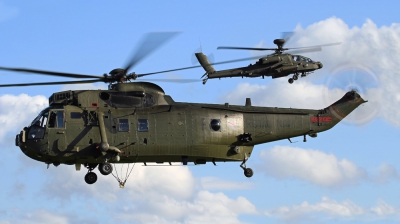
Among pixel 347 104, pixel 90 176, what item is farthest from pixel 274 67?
pixel 90 176

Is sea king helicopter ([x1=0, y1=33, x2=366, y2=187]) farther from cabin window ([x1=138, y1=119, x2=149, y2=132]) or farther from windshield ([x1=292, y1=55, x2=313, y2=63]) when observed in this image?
windshield ([x1=292, y1=55, x2=313, y2=63])

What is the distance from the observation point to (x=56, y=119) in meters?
34.3

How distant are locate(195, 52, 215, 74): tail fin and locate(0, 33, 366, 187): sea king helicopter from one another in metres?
13.6

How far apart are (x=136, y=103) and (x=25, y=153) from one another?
580cm

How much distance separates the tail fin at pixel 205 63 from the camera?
168 feet

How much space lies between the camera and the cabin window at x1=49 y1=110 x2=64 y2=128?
3419 centimetres

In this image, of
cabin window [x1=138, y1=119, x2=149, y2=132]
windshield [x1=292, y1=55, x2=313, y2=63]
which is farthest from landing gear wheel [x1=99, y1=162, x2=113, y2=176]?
windshield [x1=292, y1=55, x2=313, y2=63]

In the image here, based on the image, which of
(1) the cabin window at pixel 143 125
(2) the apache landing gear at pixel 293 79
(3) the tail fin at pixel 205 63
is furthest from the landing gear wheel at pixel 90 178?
(2) the apache landing gear at pixel 293 79

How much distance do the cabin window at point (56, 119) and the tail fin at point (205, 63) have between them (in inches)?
720

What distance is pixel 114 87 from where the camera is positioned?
35719mm

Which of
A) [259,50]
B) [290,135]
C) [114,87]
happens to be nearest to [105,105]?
[114,87]

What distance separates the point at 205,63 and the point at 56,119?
65.4ft

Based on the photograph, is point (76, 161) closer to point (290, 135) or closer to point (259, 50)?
point (290, 135)

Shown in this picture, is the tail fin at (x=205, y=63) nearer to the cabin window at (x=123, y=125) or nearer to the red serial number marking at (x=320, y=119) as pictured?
the red serial number marking at (x=320, y=119)
